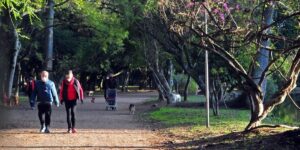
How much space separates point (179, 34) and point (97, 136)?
3.70 metres

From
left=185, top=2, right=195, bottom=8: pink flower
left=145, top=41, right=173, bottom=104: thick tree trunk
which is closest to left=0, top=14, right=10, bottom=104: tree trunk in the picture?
left=145, top=41, right=173, bottom=104: thick tree trunk

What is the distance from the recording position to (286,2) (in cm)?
1522

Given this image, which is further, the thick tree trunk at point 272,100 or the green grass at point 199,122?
the green grass at point 199,122

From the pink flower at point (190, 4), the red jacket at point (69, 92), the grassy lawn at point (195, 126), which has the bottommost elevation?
the grassy lawn at point (195, 126)

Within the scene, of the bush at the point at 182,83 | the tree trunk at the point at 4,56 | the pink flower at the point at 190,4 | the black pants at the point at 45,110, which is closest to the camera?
the pink flower at the point at 190,4

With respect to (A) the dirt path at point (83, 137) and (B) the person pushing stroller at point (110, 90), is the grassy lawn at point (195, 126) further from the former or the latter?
(B) the person pushing stroller at point (110, 90)

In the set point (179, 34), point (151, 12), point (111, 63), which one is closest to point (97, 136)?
point (179, 34)

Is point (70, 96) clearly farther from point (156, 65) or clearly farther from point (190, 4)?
point (156, 65)

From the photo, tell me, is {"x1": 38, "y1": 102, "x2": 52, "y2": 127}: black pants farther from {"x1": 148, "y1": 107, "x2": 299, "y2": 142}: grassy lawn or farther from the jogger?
{"x1": 148, "y1": 107, "x2": 299, "y2": 142}: grassy lawn

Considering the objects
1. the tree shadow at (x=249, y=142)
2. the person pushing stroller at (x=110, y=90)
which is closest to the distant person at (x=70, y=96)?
the tree shadow at (x=249, y=142)

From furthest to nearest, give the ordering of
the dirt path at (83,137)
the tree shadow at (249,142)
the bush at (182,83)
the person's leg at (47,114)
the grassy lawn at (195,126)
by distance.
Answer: the bush at (182,83) < the person's leg at (47,114) < the grassy lawn at (195,126) < the dirt path at (83,137) < the tree shadow at (249,142)

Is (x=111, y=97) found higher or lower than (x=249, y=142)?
higher

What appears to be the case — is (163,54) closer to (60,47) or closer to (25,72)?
(60,47)

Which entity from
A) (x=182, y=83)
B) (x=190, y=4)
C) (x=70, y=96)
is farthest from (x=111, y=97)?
(x=182, y=83)
